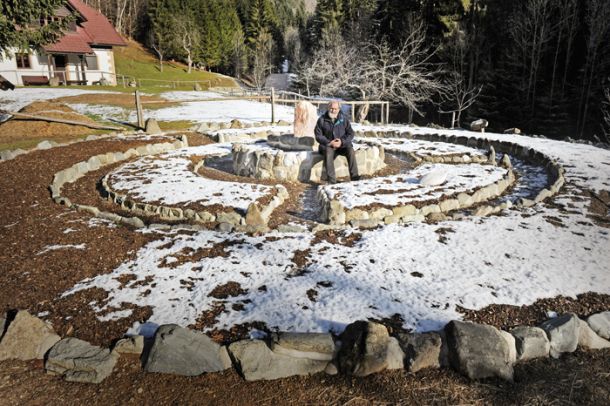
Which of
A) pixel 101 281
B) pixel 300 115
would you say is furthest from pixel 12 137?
pixel 101 281

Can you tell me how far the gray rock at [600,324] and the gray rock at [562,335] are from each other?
23 centimetres

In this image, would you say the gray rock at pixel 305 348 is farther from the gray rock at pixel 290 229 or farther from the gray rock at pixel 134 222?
the gray rock at pixel 134 222

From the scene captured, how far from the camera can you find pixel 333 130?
28.9 feet

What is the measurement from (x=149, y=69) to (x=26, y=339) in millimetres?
52248

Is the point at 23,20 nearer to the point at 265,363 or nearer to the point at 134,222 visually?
the point at 134,222

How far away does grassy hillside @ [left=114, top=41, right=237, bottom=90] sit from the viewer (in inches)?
1829

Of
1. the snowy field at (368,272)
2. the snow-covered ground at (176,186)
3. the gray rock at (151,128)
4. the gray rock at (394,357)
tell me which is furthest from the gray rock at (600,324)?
the gray rock at (151,128)

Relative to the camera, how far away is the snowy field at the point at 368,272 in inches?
154

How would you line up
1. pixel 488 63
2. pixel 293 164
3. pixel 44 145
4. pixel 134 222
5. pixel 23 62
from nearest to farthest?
pixel 134 222 < pixel 293 164 < pixel 44 145 < pixel 488 63 < pixel 23 62

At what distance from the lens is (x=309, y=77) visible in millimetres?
34031

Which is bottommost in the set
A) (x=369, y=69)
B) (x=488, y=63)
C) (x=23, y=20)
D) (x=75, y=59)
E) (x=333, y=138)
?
(x=333, y=138)

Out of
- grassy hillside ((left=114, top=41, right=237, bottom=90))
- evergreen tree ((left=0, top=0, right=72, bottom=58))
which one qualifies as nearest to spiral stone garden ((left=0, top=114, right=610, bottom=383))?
evergreen tree ((left=0, top=0, right=72, bottom=58))

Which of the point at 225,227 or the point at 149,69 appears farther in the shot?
the point at 149,69

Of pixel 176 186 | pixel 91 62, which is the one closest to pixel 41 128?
pixel 176 186
